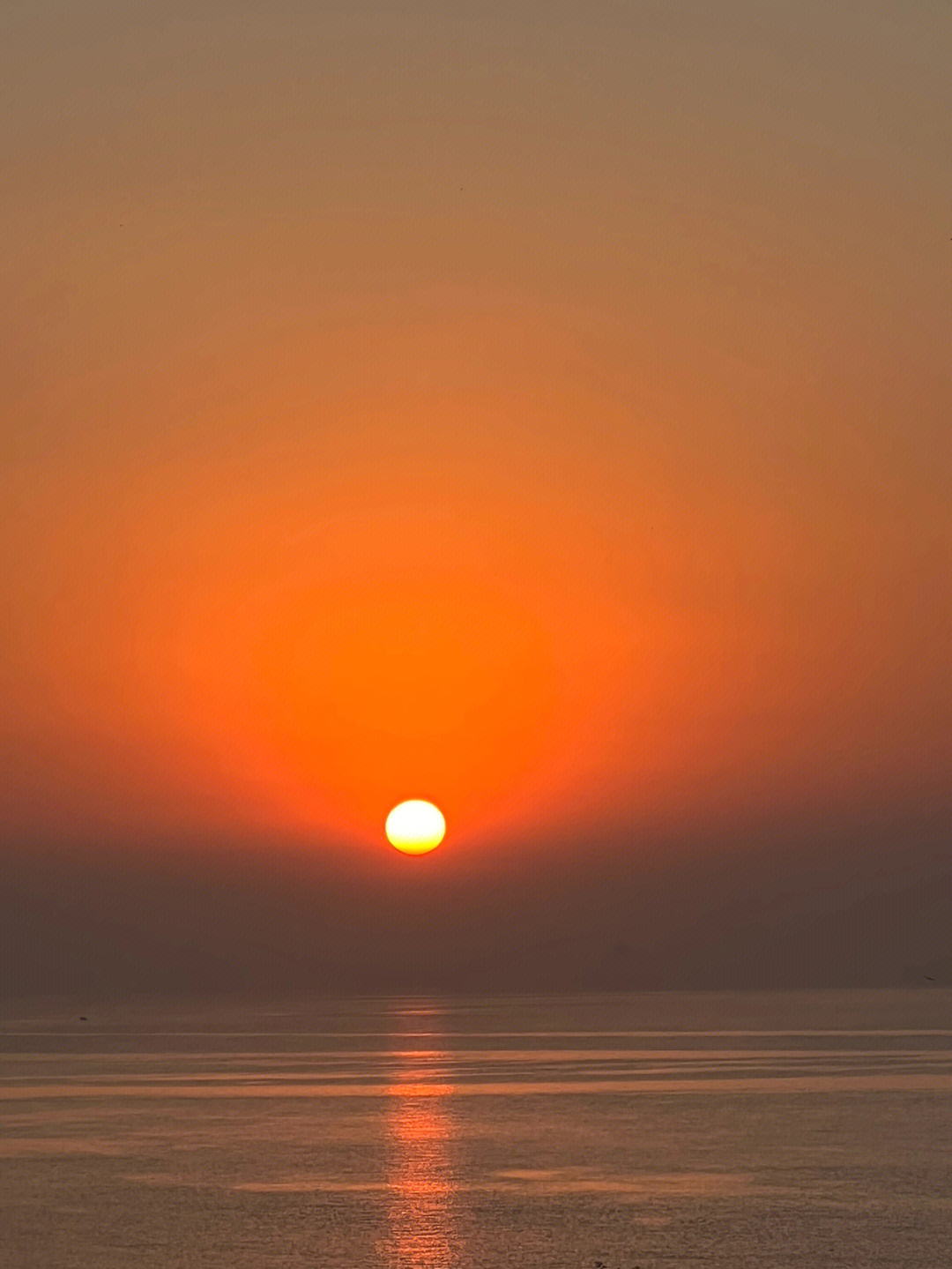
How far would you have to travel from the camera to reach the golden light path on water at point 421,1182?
26875 millimetres

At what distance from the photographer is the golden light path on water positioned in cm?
2688

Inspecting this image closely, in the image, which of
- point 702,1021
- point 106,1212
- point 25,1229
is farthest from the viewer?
point 702,1021

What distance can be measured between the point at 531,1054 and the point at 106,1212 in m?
64.5

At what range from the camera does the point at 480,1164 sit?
125 feet

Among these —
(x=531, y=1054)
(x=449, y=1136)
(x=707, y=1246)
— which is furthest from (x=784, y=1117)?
(x=531, y=1054)

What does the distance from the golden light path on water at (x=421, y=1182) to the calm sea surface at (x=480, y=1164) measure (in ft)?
0.31

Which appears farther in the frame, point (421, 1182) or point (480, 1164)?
point (480, 1164)

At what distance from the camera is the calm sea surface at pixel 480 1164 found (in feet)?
90.3

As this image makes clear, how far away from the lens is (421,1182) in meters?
35.2

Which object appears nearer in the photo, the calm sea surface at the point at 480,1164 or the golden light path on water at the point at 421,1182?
the golden light path on water at the point at 421,1182

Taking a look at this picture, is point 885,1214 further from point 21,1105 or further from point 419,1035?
point 419,1035

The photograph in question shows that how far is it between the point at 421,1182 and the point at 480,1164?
3.24 m

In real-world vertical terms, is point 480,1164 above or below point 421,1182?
above

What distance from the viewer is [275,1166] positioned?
1505 inches
